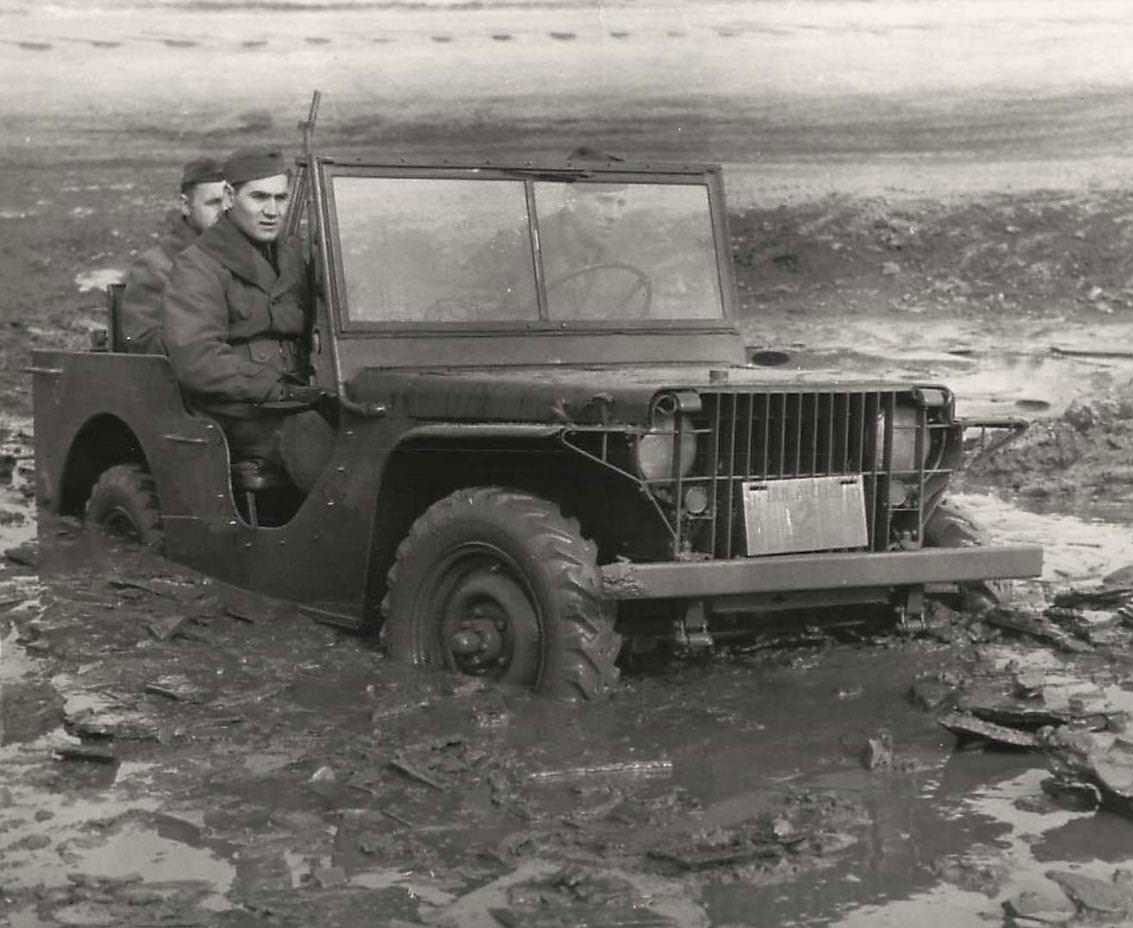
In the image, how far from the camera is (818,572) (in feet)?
16.0

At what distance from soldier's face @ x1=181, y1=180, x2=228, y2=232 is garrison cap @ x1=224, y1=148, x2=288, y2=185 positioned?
1.69m

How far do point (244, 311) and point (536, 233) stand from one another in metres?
0.92

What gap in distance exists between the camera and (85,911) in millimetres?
3588

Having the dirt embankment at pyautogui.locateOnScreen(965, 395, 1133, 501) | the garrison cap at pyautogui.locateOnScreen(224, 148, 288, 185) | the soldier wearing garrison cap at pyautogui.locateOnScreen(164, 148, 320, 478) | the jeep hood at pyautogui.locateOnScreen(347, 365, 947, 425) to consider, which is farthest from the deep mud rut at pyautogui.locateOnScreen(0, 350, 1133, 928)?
the dirt embankment at pyautogui.locateOnScreen(965, 395, 1133, 501)

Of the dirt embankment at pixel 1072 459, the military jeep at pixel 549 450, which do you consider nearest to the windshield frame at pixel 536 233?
the military jeep at pixel 549 450

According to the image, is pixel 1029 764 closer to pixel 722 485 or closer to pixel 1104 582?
pixel 722 485

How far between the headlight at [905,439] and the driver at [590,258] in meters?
0.95

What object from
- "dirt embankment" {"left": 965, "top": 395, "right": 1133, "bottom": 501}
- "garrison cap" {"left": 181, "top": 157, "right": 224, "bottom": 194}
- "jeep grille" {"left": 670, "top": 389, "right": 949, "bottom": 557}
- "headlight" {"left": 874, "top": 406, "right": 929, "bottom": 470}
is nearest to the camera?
"jeep grille" {"left": 670, "top": 389, "right": 949, "bottom": 557}

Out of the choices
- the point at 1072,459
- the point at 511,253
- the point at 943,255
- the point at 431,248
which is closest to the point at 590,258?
the point at 511,253

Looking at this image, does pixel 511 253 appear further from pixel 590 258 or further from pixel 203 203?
pixel 203 203

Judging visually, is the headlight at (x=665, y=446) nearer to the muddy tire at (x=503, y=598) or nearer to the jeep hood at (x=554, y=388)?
the jeep hood at (x=554, y=388)

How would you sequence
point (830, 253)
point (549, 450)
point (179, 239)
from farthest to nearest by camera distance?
point (830, 253) < point (179, 239) < point (549, 450)

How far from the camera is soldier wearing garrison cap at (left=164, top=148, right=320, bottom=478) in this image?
581 centimetres

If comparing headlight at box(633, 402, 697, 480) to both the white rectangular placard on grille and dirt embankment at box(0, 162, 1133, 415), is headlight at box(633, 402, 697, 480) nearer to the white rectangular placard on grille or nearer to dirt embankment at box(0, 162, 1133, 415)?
the white rectangular placard on grille
